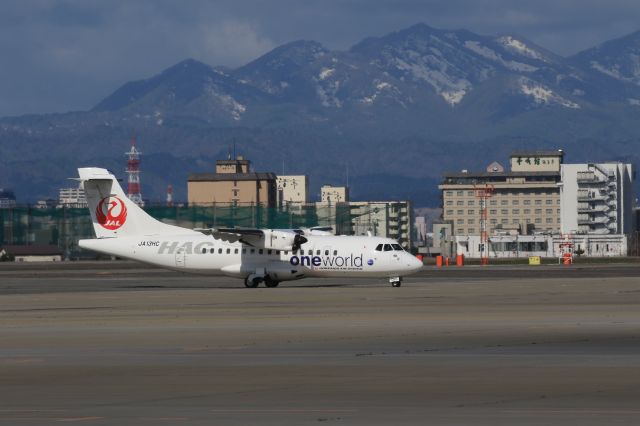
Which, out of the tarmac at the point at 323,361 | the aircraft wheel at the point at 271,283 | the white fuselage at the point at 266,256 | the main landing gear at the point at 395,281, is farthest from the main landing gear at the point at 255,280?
the tarmac at the point at 323,361

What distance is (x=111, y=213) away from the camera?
74.4 m

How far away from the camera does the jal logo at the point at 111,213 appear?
74188mm

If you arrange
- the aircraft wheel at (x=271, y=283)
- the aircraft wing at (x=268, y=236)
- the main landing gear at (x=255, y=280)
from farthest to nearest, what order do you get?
1. the aircraft wheel at (x=271, y=283)
2. the main landing gear at (x=255, y=280)
3. the aircraft wing at (x=268, y=236)

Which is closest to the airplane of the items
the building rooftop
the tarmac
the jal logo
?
the jal logo

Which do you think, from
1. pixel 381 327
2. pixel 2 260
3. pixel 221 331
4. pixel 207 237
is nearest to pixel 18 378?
pixel 221 331

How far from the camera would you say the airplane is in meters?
70.4

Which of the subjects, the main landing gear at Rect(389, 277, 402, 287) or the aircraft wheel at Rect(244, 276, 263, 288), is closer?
the main landing gear at Rect(389, 277, 402, 287)

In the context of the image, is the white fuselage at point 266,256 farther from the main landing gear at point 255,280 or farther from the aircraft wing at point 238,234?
the aircraft wing at point 238,234

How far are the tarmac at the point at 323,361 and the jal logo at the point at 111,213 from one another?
663 inches

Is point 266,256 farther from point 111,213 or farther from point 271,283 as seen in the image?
point 111,213

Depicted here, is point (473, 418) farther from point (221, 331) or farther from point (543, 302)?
point (543, 302)

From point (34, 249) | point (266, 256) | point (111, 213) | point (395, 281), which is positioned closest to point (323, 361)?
point (395, 281)

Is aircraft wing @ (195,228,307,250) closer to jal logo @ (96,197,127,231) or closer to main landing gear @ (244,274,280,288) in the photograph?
main landing gear @ (244,274,280,288)

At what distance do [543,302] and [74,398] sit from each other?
105 feet
